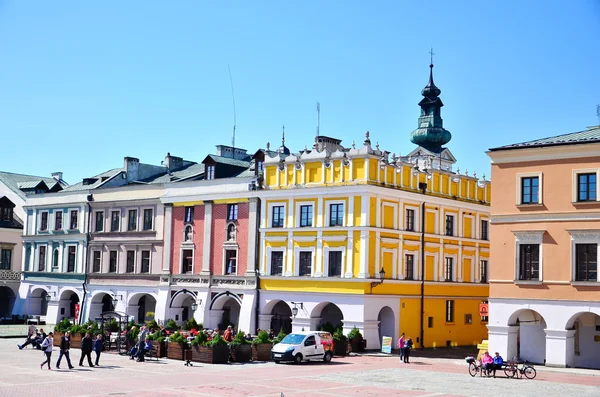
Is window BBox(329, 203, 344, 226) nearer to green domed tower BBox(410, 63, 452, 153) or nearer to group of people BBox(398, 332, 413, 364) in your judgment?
group of people BBox(398, 332, 413, 364)

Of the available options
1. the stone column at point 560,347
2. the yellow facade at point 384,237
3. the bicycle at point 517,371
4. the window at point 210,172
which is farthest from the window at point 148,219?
the bicycle at point 517,371

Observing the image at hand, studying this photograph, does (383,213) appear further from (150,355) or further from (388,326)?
(150,355)

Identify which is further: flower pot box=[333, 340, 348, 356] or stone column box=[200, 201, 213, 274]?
stone column box=[200, 201, 213, 274]

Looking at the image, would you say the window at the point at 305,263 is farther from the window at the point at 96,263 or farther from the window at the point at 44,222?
the window at the point at 44,222

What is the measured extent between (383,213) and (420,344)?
8721mm

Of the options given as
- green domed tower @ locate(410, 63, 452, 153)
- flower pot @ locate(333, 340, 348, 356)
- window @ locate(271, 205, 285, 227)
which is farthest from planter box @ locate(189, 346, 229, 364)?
green domed tower @ locate(410, 63, 452, 153)

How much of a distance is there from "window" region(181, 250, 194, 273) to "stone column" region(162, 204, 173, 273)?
1214 mm

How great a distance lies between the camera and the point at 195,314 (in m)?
56.6

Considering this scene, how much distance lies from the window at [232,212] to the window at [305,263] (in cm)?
651

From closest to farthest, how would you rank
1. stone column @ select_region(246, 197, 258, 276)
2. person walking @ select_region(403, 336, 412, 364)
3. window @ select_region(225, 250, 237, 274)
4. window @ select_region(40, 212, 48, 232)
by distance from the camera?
person walking @ select_region(403, 336, 412, 364) < stone column @ select_region(246, 197, 258, 276) < window @ select_region(225, 250, 237, 274) < window @ select_region(40, 212, 48, 232)

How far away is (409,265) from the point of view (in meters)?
51.7

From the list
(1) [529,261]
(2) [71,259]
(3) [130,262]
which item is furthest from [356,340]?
(2) [71,259]

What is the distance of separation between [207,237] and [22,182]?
30749mm

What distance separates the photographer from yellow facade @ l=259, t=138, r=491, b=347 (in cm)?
4894
